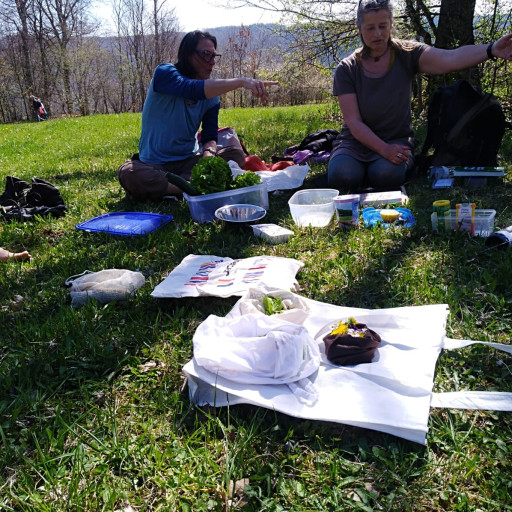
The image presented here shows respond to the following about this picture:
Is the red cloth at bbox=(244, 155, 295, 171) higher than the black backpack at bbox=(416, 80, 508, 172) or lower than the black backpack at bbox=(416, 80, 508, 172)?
lower

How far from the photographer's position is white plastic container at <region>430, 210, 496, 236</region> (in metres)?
2.67

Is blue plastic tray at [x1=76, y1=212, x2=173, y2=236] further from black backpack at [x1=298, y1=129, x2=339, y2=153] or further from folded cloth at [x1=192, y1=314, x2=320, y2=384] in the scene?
black backpack at [x1=298, y1=129, x2=339, y2=153]

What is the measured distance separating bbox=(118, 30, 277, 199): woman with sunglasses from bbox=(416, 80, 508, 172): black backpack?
1.86 meters

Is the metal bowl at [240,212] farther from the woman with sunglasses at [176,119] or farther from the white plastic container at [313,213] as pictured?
the woman with sunglasses at [176,119]

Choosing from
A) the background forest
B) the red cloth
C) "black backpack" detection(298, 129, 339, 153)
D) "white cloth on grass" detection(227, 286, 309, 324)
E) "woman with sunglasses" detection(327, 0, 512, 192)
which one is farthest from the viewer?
the background forest

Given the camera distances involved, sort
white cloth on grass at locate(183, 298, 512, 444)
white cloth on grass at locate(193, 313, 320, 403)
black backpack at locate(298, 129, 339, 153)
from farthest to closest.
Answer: black backpack at locate(298, 129, 339, 153) → white cloth on grass at locate(193, 313, 320, 403) → white cloth on grass at locate(183, 298, 512, 444)

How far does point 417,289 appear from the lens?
7.15 feet

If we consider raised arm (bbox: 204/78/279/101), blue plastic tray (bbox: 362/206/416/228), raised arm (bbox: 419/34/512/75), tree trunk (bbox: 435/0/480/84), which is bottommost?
blue plastic tray (bbox: 362/206/416/228)

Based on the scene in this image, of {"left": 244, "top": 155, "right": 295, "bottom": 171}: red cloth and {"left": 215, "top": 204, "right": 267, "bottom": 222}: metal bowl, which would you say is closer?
{"left": 215, "top": 204, "right": 267, "bottom": 222}: metal bowl

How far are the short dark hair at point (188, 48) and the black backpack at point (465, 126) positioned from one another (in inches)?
81.2

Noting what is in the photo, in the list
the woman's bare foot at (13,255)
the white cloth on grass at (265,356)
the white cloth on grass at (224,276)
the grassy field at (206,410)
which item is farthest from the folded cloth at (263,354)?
the woman's bare foot at (13,255)

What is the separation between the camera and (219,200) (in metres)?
3.40

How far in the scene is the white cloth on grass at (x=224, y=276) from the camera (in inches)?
87.5

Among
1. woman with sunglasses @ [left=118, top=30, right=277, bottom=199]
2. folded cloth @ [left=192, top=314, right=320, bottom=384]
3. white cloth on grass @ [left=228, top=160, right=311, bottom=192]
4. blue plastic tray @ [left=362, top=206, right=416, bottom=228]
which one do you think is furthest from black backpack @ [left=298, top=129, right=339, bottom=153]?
folded cloth @ [left=192, top=314, right=320, bottom=384]
